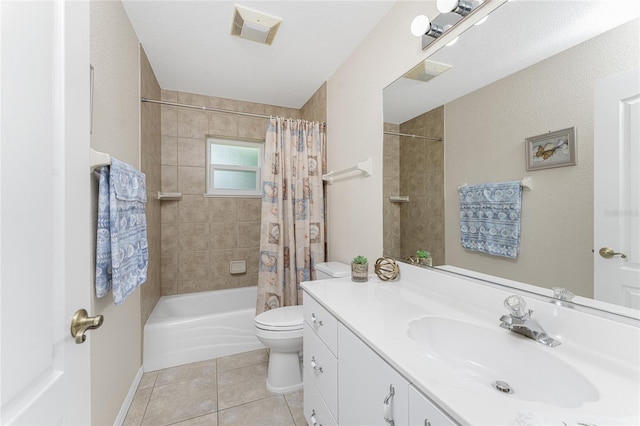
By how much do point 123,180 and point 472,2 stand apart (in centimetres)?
175

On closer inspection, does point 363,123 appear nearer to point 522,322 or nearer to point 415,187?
point 415,187

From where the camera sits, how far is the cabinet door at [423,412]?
0.57m

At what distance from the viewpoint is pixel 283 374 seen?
1.78 metres

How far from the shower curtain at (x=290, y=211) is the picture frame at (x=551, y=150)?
1.66 m

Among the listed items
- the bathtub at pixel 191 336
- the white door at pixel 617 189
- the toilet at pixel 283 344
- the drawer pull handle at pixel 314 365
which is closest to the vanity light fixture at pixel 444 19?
the white door at pixel 617 189

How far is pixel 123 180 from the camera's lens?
126cm

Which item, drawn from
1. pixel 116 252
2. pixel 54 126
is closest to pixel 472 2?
pixel 54 126

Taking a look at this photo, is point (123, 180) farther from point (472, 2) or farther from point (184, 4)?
point (472, 2)

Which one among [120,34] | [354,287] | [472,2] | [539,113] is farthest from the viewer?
[120,34]

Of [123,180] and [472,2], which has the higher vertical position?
[472,2]

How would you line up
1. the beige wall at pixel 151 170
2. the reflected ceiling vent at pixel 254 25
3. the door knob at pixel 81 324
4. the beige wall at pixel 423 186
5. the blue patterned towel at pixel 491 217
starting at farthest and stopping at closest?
the beige wall at pixel 151 170
the reflected ceiling vent at pixel 254 25
the beige wall at pixel 423 186
the blue patterned towel at pixel 491 217
the door knob at pixel 81 324

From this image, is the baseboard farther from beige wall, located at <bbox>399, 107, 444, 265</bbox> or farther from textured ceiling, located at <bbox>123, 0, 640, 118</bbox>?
textured ceiling, located at <bbox>123, 0, 640, 118</bbox>

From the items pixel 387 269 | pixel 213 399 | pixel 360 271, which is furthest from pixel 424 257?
pixel 213 399

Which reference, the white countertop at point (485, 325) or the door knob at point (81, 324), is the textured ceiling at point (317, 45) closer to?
the white countertop at point (485, 325)
